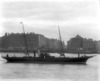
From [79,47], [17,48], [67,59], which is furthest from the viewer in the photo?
[79,47]

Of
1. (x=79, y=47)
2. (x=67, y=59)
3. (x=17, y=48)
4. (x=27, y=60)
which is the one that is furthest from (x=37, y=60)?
(x=79, y=47)

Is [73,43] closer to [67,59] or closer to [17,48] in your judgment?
[17,48]

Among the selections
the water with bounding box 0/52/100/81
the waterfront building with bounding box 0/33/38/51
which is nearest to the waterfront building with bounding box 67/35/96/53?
the waterfront building with bounding box 0/33/38/51

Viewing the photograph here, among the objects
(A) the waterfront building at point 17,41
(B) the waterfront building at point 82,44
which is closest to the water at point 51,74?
(A) the waterfront building at point 17,41

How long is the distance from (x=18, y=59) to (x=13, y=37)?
11247 centimetres

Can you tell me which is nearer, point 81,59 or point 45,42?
point 81,59

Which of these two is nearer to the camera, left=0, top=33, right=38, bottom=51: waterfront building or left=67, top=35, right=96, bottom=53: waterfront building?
left=0, top=33, right=38, bottom=51: waterfront building

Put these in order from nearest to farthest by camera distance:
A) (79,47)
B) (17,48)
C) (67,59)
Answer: (67,59) → (17,48) → (79,47)

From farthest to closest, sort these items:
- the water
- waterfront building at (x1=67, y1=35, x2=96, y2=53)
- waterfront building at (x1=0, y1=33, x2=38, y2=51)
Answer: waterfront building at (x1=67, y1=35, x2=96, y2=53)
waterfront building at (x1=0, y1=33, x2=38, y2=51)
the water

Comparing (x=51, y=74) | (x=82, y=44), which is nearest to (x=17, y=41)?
(x=82, y=44)

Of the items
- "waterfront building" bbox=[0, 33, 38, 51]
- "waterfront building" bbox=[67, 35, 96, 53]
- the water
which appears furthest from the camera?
"waterfront building" bbox=[67, 35, 96, 53]

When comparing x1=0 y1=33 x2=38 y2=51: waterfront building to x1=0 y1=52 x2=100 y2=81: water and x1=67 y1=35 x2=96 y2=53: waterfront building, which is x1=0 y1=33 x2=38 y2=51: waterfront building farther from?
x1=0 y1=52 x2=100 y2=81: water

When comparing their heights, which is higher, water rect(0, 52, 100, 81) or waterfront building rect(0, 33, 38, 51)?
waterfront building rect(0, 33, 38, 51)

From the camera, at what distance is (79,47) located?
566 ft
